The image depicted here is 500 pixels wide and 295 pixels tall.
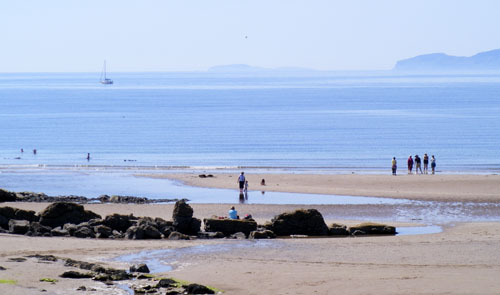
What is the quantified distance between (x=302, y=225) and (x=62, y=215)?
9020 mm

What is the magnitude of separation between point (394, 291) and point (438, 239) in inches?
339

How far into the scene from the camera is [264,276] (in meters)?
19.6

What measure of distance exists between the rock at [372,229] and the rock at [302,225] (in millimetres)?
1090

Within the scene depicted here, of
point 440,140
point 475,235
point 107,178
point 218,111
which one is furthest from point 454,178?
point 218,111

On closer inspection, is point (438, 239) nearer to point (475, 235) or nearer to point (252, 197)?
point (475, 235)

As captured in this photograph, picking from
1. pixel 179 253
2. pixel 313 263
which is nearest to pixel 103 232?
pixel 179 253

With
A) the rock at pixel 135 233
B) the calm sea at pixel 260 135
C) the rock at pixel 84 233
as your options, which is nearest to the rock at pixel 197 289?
the rock at pixel 135 233

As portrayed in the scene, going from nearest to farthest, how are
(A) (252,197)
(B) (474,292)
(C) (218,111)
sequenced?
1. (B) (474,292)
2. (A) (252,197)
3. (C) (218,111)

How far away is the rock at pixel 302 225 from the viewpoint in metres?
27.3

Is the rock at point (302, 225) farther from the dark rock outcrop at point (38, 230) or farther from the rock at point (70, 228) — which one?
the dark rock outcrop at point (38, 230)

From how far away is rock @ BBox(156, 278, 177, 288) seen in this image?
18.2m

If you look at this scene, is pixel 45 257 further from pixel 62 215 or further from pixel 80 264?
pixel 62 215

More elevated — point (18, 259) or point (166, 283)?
point (18, 259)

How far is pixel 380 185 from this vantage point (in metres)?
43.3
